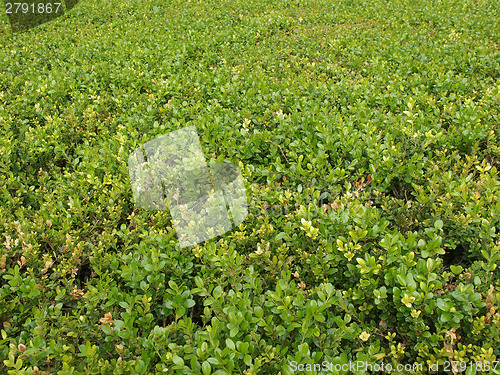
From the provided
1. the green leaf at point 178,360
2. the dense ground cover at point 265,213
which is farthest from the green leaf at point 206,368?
the green leaf at point 178,360

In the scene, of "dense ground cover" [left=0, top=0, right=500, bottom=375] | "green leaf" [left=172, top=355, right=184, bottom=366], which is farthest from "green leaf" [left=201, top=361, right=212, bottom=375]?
"green leaf" [left=172, top=355, right=184, bottom=366]

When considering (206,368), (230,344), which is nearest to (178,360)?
(206,368)

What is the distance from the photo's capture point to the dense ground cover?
1998 mm

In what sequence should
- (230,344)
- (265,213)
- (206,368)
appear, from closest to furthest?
(206,368)
(230,344)
(265,213)

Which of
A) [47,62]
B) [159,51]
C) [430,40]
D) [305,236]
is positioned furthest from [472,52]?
[47,62]

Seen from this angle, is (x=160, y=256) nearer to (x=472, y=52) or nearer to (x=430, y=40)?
(x=472, y=52)

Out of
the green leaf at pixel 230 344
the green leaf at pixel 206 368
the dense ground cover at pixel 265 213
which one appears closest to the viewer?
the green leaf at pixel 206 368

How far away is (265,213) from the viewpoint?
2.71 m

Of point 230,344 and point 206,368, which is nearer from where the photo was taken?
point 206,368

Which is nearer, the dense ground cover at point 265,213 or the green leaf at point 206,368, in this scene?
the green leaf at point 206,368

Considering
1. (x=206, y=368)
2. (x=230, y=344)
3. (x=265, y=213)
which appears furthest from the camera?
(x=265, y=213)

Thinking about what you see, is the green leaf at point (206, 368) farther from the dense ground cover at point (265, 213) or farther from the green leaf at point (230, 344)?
the green leaf at point (230, 344)

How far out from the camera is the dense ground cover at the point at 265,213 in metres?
2.00

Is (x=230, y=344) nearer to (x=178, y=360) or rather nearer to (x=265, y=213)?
(x=178, y=360)
